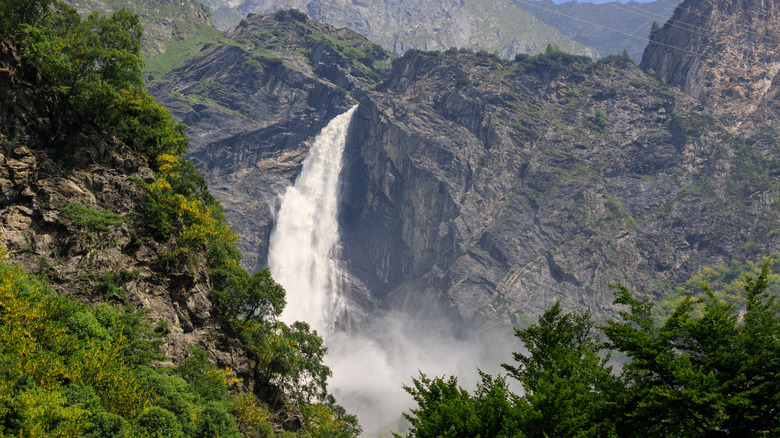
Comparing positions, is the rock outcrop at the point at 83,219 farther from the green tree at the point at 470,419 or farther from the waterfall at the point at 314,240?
the waterfall at the point at 314,240

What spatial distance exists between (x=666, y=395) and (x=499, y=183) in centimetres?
15360

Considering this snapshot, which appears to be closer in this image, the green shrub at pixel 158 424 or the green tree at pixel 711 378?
the green tree at pixel 711 378

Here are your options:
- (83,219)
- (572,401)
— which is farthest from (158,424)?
(572,401)

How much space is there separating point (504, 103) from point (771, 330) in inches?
6898

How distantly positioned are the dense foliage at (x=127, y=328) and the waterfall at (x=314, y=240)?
94423 millimetres

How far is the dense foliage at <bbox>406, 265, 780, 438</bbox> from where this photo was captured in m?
21.0

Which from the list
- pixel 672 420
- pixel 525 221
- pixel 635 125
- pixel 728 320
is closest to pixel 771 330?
pixel 728 320

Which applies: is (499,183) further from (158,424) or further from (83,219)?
(158,424)

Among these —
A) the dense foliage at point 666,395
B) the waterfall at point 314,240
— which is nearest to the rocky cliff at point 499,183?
the waterfall at point 314,240

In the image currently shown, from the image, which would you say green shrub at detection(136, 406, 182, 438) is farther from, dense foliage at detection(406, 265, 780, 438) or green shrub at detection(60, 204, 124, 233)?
green shrub at detection(60, 204, 124, 233)

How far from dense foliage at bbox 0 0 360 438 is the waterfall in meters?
94.4

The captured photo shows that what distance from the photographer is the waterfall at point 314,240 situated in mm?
158500

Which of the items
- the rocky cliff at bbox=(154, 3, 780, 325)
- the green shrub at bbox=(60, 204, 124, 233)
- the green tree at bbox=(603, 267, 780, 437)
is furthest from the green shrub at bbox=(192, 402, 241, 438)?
the rocky cliff at bbox=(154, 3, 780, 325)

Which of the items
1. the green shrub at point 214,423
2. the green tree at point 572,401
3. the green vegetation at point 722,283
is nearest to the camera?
the green tree at point 572,401
